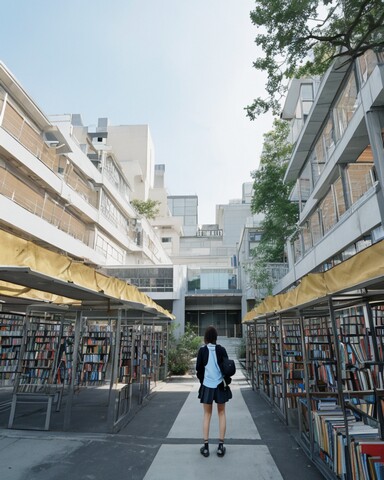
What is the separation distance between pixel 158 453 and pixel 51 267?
9.98 feet

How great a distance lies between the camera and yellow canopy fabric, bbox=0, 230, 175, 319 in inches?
133

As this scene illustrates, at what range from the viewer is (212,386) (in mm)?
4453

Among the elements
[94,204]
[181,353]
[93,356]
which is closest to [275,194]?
[181,353]

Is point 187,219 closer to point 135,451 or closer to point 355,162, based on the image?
point 355,162

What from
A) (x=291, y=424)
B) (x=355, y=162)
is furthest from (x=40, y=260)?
(x=355, y=162)

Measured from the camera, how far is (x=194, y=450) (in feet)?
15.0

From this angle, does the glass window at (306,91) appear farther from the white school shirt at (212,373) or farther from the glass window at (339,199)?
the white school shirt at (212,373)

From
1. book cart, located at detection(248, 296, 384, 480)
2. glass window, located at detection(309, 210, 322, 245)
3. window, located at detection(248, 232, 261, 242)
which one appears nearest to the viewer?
book cart, located at detection(248, 296, 384, 480)

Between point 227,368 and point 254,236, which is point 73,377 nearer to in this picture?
point 227,368

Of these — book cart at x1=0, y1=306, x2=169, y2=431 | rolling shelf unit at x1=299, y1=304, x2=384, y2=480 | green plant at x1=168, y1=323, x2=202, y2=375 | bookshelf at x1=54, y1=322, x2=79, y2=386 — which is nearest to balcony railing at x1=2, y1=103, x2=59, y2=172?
book cart at x1=0, y1=306, x2=169, y2=431

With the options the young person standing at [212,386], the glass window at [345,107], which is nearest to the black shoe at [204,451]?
the young person standing at [212,386]

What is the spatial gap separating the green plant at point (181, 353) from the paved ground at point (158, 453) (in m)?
7.22

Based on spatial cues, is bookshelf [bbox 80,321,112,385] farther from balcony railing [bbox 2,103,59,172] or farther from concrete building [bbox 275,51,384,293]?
balcony railing [bbox 2,103,59,172]

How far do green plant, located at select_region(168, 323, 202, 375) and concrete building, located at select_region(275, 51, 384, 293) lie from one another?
6.04 m
